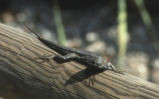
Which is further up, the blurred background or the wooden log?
the blurred background

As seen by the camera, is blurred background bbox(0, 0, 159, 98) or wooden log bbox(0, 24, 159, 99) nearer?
wooden log bbox(0, 24, 159, 99)

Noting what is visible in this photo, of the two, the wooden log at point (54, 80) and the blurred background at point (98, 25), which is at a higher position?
the blurred background at point (98, 25)

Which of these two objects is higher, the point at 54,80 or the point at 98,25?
the point at 98,25

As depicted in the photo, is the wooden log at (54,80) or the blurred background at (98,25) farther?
the blurred background at (98,25)

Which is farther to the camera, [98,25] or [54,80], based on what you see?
[98,25]
